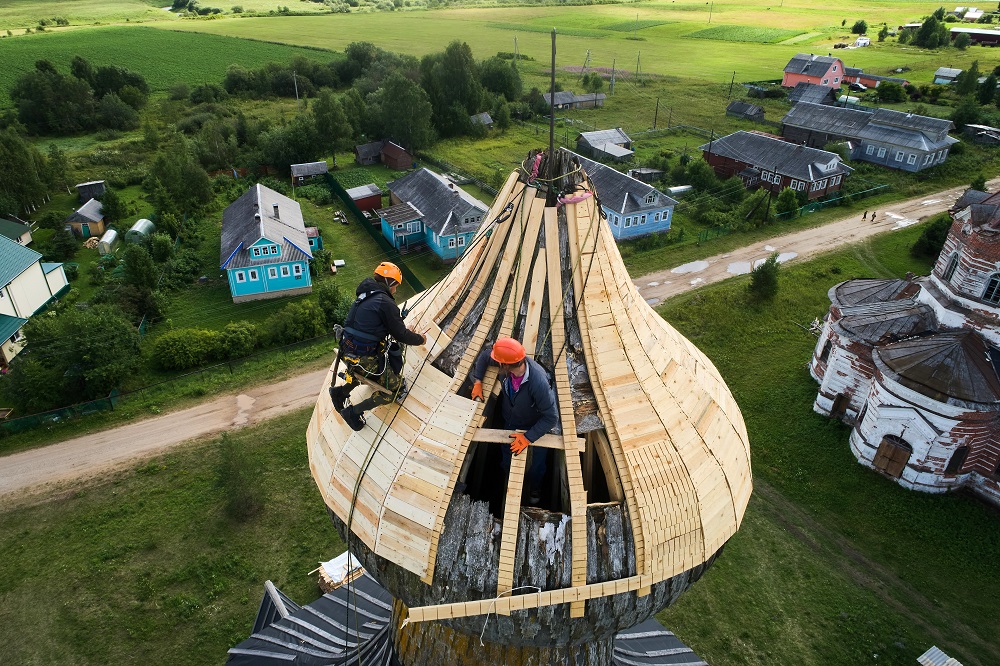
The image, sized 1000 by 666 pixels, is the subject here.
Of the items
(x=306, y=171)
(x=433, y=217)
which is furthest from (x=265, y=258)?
(x=306, y=171)

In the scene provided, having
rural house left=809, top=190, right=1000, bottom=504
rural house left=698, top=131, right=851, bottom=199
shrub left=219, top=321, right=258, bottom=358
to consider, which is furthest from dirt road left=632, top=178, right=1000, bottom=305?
shrub left=219, top=321, right=258, bottom=358

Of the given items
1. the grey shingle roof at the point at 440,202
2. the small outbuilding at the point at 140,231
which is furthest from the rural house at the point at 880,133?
the small outbuilding at the point at 140,231

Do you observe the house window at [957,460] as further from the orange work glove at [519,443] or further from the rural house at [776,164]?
the rural house at [776,164]

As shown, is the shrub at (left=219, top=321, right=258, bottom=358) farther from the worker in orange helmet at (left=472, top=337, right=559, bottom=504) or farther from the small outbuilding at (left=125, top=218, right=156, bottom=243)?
the worker in orange helmet at (left=472, top=337, right=559, bottom=504)

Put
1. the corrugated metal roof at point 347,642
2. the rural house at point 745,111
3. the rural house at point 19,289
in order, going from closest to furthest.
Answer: the corrugated metal roof at point 347,642
the rural house at point 19,289
the rural house at point 745,111

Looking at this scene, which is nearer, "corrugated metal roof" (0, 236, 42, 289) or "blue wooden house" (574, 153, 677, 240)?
"corrugated metal roof" (0, 236, 42, 289)
